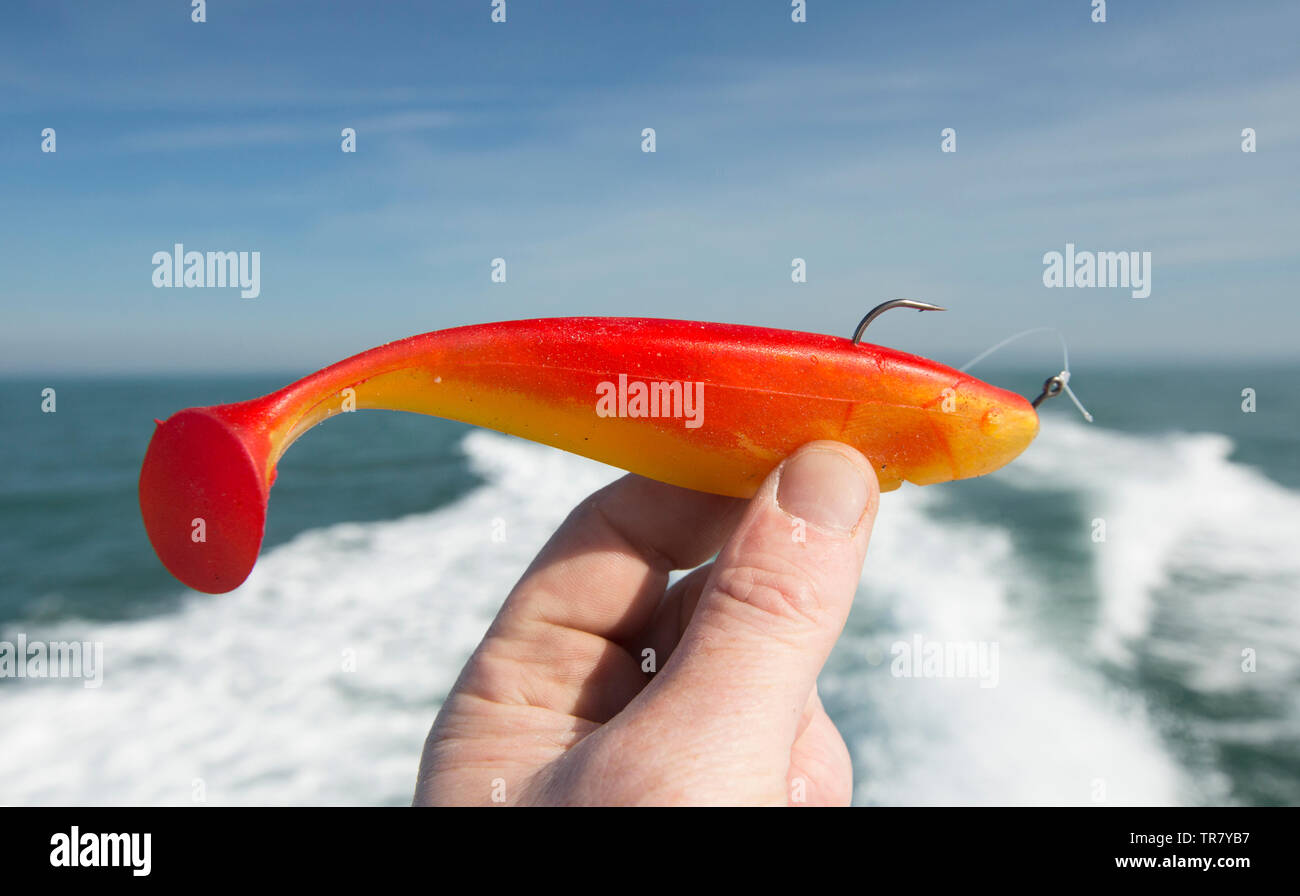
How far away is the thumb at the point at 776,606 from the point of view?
2113 millimetres

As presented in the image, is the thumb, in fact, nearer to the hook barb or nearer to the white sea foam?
the hook barb

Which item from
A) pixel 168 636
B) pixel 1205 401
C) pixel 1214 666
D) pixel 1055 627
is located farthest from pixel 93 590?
pixel 1205 401

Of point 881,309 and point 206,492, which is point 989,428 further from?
point 206,492

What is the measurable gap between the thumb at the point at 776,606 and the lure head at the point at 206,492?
3.88ft

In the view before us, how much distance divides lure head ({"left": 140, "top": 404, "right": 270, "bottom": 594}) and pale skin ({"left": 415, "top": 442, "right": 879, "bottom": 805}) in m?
1.03

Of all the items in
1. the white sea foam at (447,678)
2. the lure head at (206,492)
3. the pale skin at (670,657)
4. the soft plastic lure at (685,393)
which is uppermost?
the soft plastic lure at (685,393)

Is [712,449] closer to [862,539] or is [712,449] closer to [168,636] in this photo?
[862,539]

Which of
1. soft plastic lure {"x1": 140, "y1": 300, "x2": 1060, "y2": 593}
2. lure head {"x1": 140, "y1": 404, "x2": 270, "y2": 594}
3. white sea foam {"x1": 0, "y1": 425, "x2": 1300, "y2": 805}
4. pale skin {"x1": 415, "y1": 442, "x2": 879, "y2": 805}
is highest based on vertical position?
soft plastic lure {"x1": 140, "y1": 300, "x2": 1060, "y2": 593}

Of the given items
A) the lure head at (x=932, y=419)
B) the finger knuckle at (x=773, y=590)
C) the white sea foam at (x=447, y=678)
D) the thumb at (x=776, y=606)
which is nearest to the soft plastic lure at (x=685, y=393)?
the lure head at (x=932, y=419)

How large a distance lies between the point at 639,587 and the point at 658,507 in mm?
351

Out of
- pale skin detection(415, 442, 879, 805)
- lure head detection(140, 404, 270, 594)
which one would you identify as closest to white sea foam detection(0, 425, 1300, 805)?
pale skin detection(415, 442, 879, 805)

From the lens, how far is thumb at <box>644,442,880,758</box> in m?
2.11

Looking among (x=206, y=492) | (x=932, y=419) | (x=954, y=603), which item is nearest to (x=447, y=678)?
(x=954, y=603)

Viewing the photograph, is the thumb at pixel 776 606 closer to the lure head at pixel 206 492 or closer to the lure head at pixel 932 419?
the lure head at pixel 932 419
